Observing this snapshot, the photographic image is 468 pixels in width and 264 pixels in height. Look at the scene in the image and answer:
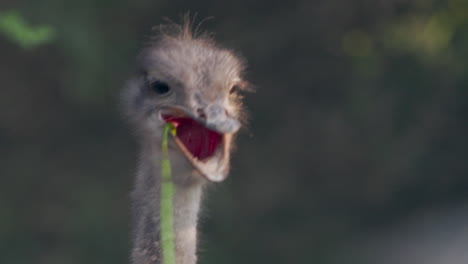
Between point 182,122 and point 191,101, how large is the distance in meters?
0.11

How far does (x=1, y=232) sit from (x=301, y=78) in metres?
1.82

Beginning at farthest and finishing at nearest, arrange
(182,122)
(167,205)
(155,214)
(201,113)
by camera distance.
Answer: (155,214), (182,122), (201,113), (167,205)

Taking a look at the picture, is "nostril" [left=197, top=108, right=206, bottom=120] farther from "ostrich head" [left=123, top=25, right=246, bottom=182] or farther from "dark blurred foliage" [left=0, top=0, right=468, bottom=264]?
"dark blurred foliage" [left=0, top=0, right=468, bottom=264]

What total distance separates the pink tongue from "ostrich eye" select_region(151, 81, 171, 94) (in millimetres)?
60

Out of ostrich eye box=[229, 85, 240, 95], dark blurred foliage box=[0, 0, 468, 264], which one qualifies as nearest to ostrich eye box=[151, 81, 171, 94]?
ostrich eye box=[229, 85, 240, 95]

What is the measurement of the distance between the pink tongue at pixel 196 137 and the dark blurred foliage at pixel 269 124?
3.45 m

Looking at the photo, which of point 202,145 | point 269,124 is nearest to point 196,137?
point 202,145

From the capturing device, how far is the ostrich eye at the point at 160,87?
9.46 ft

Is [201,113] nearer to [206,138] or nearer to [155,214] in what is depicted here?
[206,138]

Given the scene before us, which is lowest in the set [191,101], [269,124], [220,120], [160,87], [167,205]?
[167,205]

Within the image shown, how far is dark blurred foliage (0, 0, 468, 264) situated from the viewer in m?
6.52

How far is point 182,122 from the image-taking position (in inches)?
113

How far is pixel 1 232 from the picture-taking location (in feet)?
22.9

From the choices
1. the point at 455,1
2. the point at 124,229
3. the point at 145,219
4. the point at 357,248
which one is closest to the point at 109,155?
the point at 124,229
